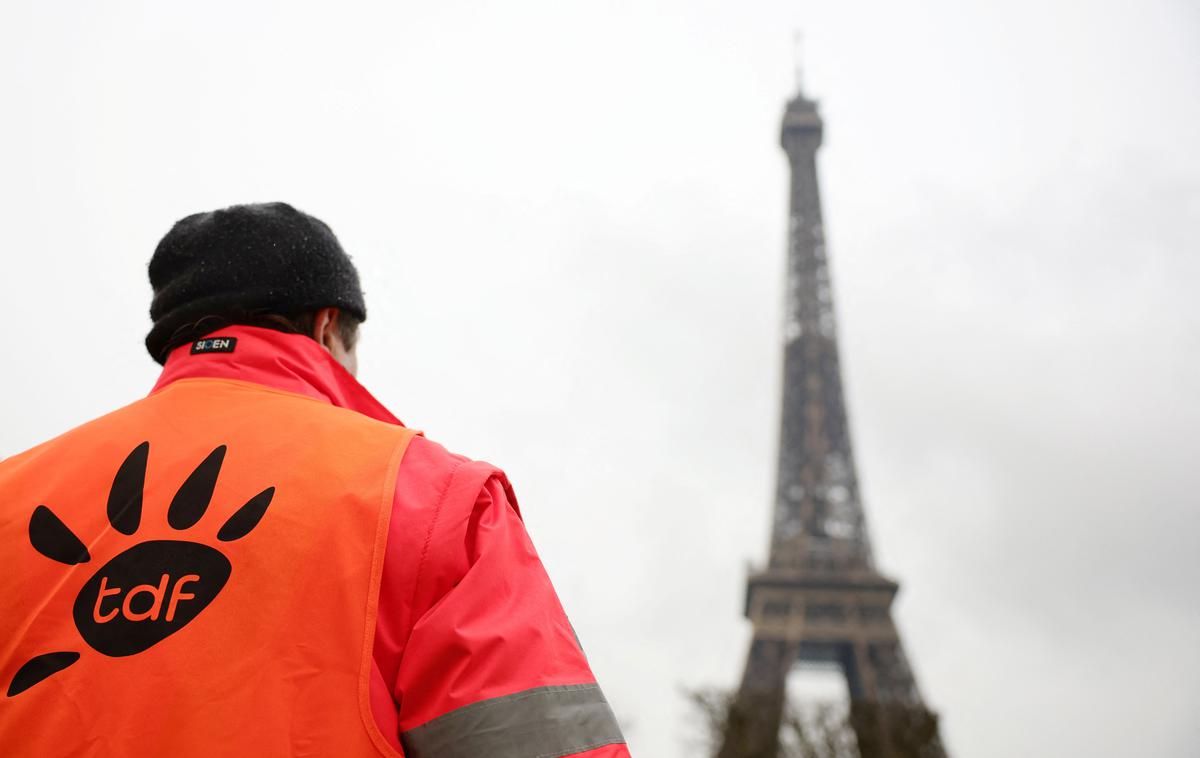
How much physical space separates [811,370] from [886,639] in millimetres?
11326

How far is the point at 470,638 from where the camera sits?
134 centimetres

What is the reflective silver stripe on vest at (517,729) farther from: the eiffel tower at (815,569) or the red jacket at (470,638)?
the eiffel tower at (815,569)

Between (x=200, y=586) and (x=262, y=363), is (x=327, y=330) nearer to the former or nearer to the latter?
(x=262, y=363)

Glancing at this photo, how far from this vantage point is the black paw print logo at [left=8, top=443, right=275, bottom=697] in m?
1.35

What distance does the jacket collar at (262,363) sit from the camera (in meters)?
1.75

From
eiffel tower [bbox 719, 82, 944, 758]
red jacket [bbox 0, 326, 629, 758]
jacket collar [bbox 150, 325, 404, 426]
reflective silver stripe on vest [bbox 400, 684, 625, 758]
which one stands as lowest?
reflective silver stripe on vest [bbox 400, 684, 625, 758]

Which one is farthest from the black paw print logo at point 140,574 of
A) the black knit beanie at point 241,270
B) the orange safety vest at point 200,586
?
the black knit beanie at point 241,270

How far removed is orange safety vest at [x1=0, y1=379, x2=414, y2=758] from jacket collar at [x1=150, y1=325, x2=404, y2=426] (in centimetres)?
12

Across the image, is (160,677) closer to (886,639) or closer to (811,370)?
(886,639)

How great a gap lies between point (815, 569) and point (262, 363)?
3373 cm

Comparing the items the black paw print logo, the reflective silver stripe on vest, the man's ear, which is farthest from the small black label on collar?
the reflective silver stripe on vest

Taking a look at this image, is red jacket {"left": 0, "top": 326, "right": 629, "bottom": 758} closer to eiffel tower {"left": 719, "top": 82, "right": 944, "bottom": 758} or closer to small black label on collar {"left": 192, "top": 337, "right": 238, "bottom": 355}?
small black label on collar {"left": 192, "top": 337, "right": 238, "bottom": 355}

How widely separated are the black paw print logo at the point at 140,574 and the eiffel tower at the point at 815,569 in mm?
20299

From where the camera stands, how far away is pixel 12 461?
175 cm
